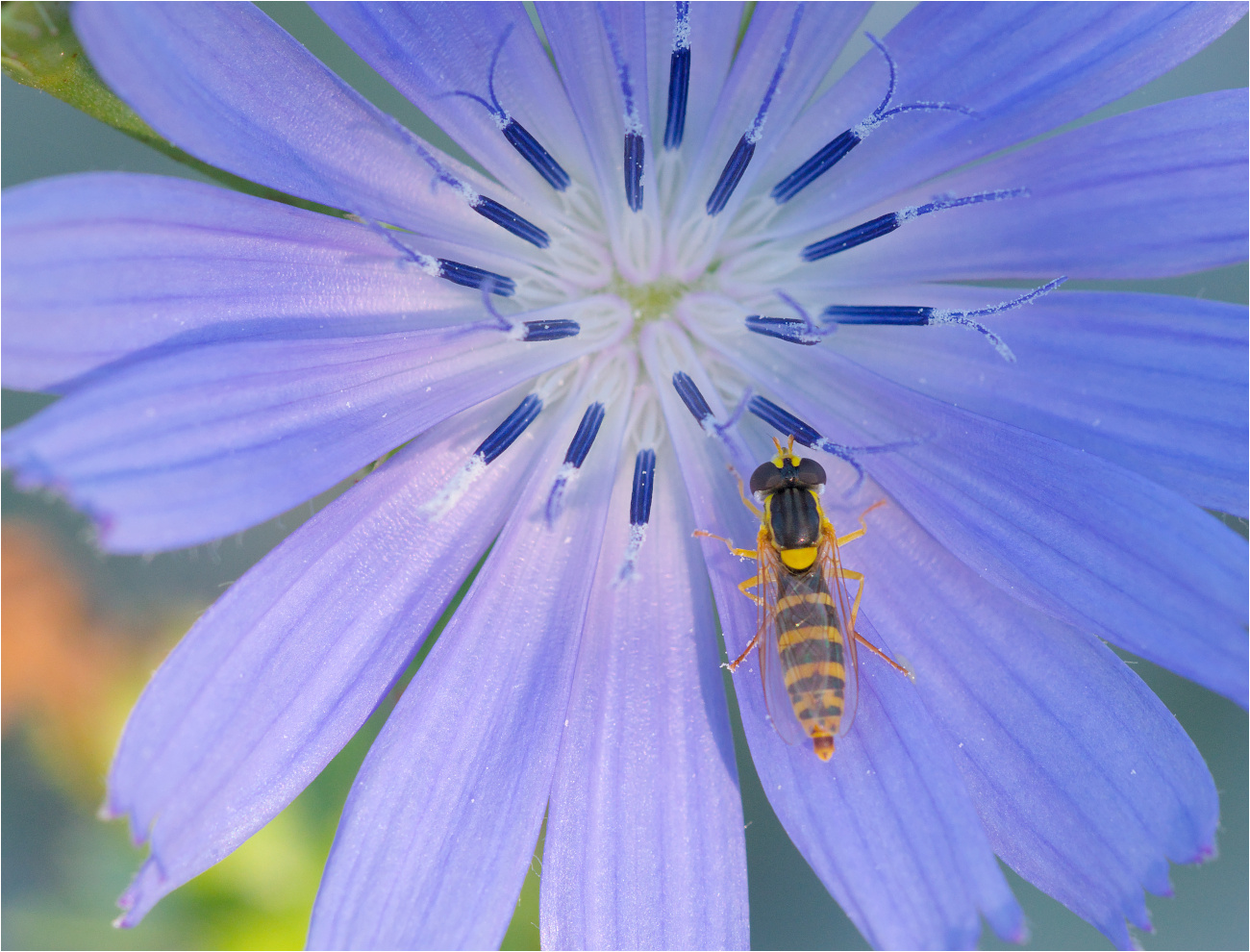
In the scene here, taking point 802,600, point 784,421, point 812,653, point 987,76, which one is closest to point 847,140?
point 987,76

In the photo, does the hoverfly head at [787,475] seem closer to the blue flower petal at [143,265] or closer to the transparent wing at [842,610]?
the transparent wing at [842,610]

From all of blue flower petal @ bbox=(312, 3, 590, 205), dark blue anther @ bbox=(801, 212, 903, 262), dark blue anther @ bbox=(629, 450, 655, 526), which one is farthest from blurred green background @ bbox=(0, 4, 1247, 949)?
dark blue anther @ bbox=(629, 450, 655, 526)

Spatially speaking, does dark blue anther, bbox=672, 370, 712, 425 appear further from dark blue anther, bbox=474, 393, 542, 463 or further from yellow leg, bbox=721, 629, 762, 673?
yellow leg, bbox=721, 629, 762, 673

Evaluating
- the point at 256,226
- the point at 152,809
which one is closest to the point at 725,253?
the point at 256,226

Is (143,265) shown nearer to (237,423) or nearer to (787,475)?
(237,423)

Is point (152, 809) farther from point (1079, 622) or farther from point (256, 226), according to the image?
point (1079, 622)
